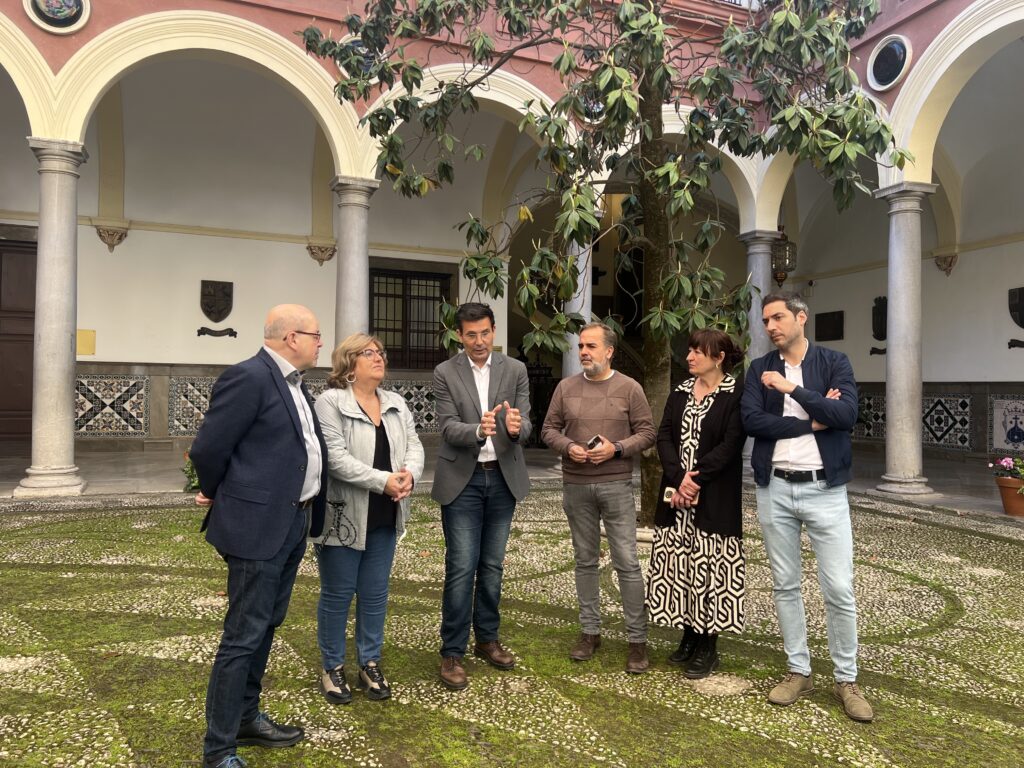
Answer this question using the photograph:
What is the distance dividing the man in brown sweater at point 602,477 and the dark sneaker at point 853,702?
81 cm

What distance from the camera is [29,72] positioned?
7.37 metres

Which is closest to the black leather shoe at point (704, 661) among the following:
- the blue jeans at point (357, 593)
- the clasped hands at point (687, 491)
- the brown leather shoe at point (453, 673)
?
the clasped hands at point (687, 491)

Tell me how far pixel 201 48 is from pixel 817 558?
316 inches

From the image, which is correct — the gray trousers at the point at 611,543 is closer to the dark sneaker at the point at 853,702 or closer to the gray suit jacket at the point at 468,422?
the gray suit jacket at the point at 468,422

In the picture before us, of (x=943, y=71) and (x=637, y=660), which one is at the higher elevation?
(x=943, y=71)

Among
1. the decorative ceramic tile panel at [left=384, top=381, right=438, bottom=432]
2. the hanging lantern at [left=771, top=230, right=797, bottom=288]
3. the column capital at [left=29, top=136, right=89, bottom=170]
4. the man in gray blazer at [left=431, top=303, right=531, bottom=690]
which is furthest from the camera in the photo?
the hanging lantern at [left=771, top=230, right=797, bottom=288]

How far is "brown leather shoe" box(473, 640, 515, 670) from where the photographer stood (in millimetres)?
3324

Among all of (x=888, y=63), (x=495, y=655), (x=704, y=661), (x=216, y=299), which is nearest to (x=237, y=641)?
(x=495, y=655)

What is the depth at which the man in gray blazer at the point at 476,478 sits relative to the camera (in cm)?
318

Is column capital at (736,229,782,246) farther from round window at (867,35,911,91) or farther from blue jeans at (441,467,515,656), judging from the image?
blue jeans at (441,467,515,656)

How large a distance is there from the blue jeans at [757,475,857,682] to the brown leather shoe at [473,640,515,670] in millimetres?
1212

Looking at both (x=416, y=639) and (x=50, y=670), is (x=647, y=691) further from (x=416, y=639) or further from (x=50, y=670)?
(x=50, y=670)

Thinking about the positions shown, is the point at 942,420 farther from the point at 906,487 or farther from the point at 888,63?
the point at 888,63

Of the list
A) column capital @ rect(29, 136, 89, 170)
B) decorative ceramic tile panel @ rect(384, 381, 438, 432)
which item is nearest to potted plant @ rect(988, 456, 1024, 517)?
decorative ceramic tile panel @ rect(384, 381, 438, 432)
